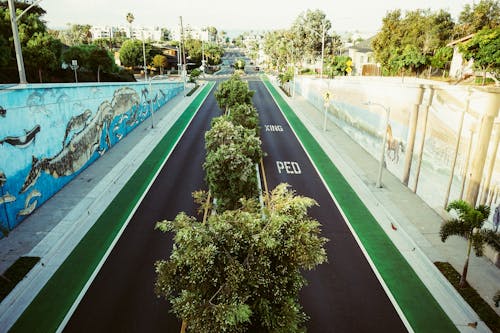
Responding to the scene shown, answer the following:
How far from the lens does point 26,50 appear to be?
46.8m

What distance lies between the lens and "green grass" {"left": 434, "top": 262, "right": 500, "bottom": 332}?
1225cm

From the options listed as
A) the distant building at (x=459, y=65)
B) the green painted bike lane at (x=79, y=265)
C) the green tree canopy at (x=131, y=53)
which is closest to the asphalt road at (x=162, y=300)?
the green painted bike lane at (x=79, y=265)

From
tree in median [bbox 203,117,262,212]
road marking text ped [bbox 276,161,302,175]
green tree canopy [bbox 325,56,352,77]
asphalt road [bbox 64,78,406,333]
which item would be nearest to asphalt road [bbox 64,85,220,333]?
asphalt road [bbox 64,78,406,333]

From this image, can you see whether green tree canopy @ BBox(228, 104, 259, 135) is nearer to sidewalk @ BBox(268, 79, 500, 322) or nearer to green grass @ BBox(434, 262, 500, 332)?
sidewalk @ BBox(268, 79, 500, 322)

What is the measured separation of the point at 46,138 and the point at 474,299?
25222 mm

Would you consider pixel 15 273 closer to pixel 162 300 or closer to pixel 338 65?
pixel 162 300

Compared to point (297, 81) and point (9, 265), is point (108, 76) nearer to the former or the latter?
point (297, 81)

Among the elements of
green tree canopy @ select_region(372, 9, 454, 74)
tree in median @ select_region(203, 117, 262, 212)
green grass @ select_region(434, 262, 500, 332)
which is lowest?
green grass @ select_region(434, 262, 500, 332)

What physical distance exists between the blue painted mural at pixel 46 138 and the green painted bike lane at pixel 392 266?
55.2 ft

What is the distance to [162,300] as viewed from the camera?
13.5 meters

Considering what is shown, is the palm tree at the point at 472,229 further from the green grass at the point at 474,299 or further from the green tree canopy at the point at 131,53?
the green tree canopy at the point at 131,53

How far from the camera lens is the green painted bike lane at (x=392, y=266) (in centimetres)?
1266

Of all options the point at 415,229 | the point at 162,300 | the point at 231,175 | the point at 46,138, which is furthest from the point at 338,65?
the point at 162,300

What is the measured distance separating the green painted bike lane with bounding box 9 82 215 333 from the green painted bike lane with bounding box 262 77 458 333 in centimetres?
1357
